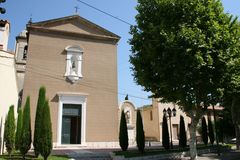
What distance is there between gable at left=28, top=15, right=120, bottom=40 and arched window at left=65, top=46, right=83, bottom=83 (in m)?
1.67

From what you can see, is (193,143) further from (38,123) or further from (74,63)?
(74,63)

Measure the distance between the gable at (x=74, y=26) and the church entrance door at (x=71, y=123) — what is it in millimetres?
6586

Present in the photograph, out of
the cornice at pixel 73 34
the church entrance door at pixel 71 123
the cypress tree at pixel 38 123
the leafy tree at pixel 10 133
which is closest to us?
the cypress tree at pixel 38 123

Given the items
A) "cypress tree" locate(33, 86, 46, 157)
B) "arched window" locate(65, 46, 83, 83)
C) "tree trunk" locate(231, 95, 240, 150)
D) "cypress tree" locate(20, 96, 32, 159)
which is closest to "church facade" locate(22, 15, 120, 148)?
"arched window" locate(65, 46, 83, 83)

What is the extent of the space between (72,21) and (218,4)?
13.6 metres

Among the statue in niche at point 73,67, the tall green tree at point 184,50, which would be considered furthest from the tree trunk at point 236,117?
the statue in niche at point 73,67

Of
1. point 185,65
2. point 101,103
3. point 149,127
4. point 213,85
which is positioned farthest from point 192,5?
point 149,127

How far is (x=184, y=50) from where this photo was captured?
45.7 ft

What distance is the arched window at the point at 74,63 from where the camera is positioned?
916 inches

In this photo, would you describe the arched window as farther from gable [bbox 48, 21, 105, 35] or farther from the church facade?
gable [bbox 48, 21, 105, 35]

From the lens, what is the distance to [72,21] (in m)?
24.9

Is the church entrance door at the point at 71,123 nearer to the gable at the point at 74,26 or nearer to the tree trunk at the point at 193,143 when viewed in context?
the gable at the point at 74,26

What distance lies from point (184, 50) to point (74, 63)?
12.3 metres

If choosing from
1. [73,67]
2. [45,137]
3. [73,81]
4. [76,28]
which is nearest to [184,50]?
[45,137]
